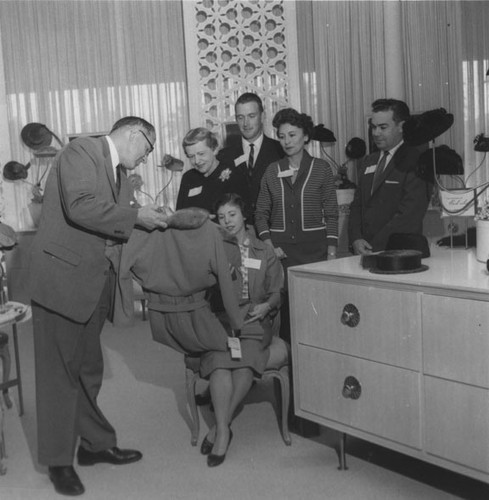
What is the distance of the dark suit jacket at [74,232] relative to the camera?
2793 mm

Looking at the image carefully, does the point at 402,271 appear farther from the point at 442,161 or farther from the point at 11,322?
the point at 11,322

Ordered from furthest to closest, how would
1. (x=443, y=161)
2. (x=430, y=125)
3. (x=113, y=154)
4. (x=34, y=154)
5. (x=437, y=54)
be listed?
1. (x=34, y=154)
2. (x=437, y=54)
3. (x=443, y=161)
4. (x=430, y=125)
5. (x=113, y=154)

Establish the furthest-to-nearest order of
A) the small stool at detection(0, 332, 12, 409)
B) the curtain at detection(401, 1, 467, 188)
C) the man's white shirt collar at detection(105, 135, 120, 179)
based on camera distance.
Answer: the curtain at detection(401, 1, 467, 188) → the small stool at detection(0, 332, 12, 409) → the man's white shirt collar at detection(105, 135, 120, 179)

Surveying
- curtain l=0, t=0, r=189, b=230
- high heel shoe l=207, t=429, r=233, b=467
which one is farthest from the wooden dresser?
curtain l=0, t=0, r=189, b=230

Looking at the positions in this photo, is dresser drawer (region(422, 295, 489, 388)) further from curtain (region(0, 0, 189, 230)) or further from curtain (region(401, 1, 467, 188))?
curtain (region(0, 0, 189, 230))

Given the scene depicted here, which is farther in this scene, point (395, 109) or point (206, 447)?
point (395, 109)

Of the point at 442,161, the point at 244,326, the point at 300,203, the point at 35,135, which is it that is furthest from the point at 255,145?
the point at 35,135

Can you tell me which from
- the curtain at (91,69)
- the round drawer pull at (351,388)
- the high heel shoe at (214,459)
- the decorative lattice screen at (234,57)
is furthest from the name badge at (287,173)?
the curtain at (91,69)

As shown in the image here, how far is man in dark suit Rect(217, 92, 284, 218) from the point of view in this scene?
4.62 metres

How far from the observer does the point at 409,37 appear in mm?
7051

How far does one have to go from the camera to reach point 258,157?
→ 15.3 feet

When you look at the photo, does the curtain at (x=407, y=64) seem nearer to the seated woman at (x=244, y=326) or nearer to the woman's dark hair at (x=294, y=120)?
the woman's dark hair at (x=294, y=120)

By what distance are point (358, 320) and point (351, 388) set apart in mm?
299

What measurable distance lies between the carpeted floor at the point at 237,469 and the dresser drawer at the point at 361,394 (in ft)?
0.84
